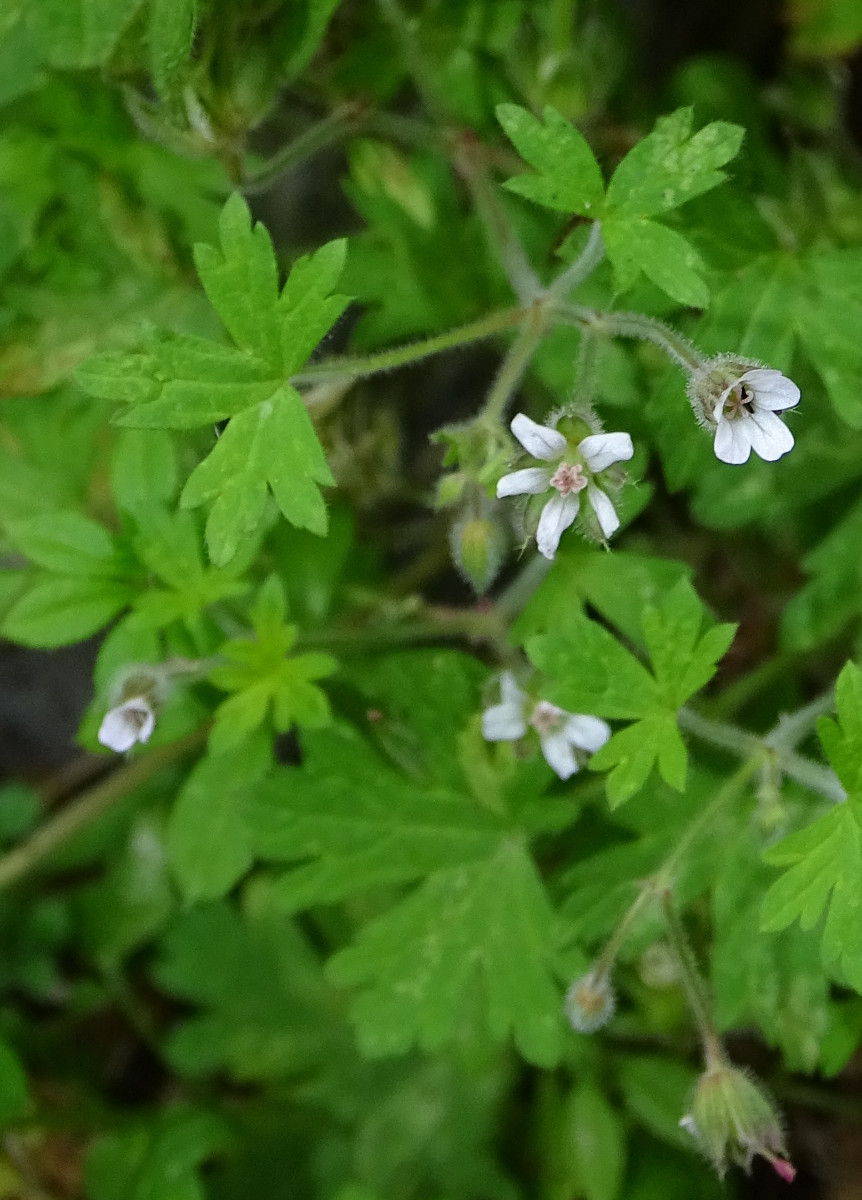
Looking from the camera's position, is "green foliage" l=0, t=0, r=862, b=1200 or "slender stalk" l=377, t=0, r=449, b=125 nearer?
Result: "green foliage" l=0, t=0, r=862, b=1200

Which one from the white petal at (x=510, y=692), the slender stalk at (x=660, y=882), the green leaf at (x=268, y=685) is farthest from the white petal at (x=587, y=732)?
the green leaf at (x=268, y=685)

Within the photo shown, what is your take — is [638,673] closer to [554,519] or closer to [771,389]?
[554,519]

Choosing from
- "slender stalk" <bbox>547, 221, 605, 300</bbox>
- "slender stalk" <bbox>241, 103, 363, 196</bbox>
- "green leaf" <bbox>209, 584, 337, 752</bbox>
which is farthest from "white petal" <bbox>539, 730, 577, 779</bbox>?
"slender stalk" <bbox>241, 103, 363, 196</bbox>

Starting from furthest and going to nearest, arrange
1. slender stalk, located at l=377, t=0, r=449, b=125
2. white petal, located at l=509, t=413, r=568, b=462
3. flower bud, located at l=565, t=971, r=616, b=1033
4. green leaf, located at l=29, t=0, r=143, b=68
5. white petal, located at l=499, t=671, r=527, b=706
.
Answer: slender stalk, located at l=377, t=0, r=449, b=125 < white petal, located at l=499, t=671, r=527, b=706 < green leaf, located at l=29, t=0, r=143, b=68 < flower bud, located at l=565, t=971, r=616, b=1033 < white petal, located at l=509, t=413, r=568, b=462

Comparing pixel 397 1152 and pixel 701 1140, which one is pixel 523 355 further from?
pixel 397 1152

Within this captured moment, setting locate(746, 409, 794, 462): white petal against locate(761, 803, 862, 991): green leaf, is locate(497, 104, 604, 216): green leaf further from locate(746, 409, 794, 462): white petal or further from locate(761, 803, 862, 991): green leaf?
locate(761, 803, 862, 991): green leaf

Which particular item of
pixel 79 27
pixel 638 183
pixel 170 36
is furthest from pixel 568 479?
pixel 79 27
